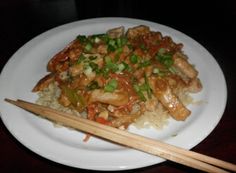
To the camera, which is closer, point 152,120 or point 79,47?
point 152,120

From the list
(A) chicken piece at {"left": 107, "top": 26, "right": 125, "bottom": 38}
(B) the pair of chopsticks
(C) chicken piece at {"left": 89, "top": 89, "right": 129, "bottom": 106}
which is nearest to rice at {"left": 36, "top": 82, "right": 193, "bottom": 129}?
(C) chicken piece at {"left": 89, "top": 89, "right": 129, "bottom": 106}

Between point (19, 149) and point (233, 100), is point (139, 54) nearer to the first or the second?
point (233, 100)

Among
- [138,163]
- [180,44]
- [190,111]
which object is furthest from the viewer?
[180,44]

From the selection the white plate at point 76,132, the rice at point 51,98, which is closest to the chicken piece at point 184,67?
the white plate at point 76,132

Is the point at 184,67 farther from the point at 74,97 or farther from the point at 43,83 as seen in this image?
the point at 43,83

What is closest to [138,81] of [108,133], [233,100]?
[108,133]

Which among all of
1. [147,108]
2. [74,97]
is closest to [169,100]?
[147,108]

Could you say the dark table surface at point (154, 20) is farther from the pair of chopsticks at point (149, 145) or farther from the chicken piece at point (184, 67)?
the pair of chopsticks at point (149, 145)
